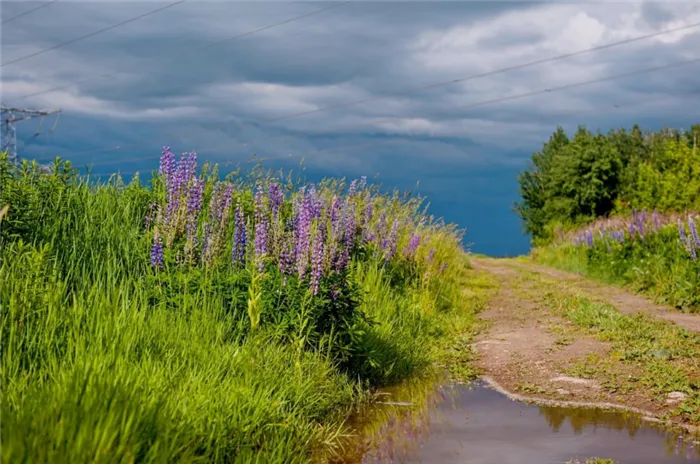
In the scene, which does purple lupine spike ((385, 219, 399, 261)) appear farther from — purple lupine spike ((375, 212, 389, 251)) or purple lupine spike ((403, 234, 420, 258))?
purple lupine spike ((403, 234, 420, 258))

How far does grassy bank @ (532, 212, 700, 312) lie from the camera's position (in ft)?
38.6

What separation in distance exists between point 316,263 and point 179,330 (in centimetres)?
127

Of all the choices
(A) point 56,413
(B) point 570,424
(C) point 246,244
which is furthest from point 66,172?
(B) point 570,424

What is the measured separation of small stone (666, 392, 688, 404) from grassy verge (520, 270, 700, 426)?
4 centimetres

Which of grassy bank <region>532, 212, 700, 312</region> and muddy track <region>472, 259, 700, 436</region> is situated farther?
grassy bank <region>532, 212, 700, 312</region>

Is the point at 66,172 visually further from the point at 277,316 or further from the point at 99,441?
the point at 99,441

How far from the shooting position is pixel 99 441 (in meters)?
2.99

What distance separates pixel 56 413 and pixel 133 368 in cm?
87

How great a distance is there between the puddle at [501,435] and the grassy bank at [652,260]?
21.8 ft

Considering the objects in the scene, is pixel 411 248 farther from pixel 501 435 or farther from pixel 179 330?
pixel 179 330

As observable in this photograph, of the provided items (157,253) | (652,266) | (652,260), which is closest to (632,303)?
(652,266)

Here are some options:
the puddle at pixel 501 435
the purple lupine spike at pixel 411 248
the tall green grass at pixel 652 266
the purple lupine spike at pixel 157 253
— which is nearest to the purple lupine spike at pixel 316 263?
the puddle at pixel 501 435

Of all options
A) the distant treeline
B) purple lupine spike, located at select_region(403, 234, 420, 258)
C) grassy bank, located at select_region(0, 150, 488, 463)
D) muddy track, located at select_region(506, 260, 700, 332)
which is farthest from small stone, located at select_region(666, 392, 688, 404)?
the distant treeline

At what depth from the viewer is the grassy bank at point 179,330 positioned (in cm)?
336
